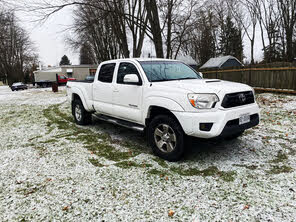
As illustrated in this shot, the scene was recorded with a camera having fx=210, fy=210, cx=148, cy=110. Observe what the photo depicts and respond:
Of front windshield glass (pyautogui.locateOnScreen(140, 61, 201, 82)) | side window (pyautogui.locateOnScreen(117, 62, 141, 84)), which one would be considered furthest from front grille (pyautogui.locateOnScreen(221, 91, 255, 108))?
side window (pyautogui.locateOnScreen(117, 62, 141, 84))

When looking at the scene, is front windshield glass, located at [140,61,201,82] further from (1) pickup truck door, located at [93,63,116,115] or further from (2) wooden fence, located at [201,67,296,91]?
(2) wooden fence, located at [201,67,296,91]

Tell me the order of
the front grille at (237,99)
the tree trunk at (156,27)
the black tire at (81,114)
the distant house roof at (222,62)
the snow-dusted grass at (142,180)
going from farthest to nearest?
1. the distant house roof at (222,62)
2. the tree trunk at (156,27)
3. the black tire at (81,114)
4. the front grille at (237,99)
5. the snow-dusted grass at (142,180)

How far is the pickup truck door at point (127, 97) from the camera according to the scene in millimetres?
4320

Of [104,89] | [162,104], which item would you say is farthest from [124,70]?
[162,104]

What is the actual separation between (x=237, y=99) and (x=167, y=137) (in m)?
1.38

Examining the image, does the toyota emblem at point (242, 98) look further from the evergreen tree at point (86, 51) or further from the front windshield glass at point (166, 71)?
the evergreen tree at point (86, 51)

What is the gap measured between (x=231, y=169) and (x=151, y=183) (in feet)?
4.55

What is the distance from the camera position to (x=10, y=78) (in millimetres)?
42469

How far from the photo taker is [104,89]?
5270mm

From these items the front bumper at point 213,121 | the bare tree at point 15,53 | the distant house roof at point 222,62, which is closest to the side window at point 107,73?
the front bumper at point 213,121

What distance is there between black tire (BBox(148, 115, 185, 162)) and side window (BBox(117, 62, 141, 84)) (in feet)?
4.23

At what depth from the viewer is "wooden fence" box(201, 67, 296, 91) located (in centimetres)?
1079

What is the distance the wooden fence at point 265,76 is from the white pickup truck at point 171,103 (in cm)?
852

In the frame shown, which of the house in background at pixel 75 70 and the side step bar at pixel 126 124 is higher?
the house in background at pixel 75 70
